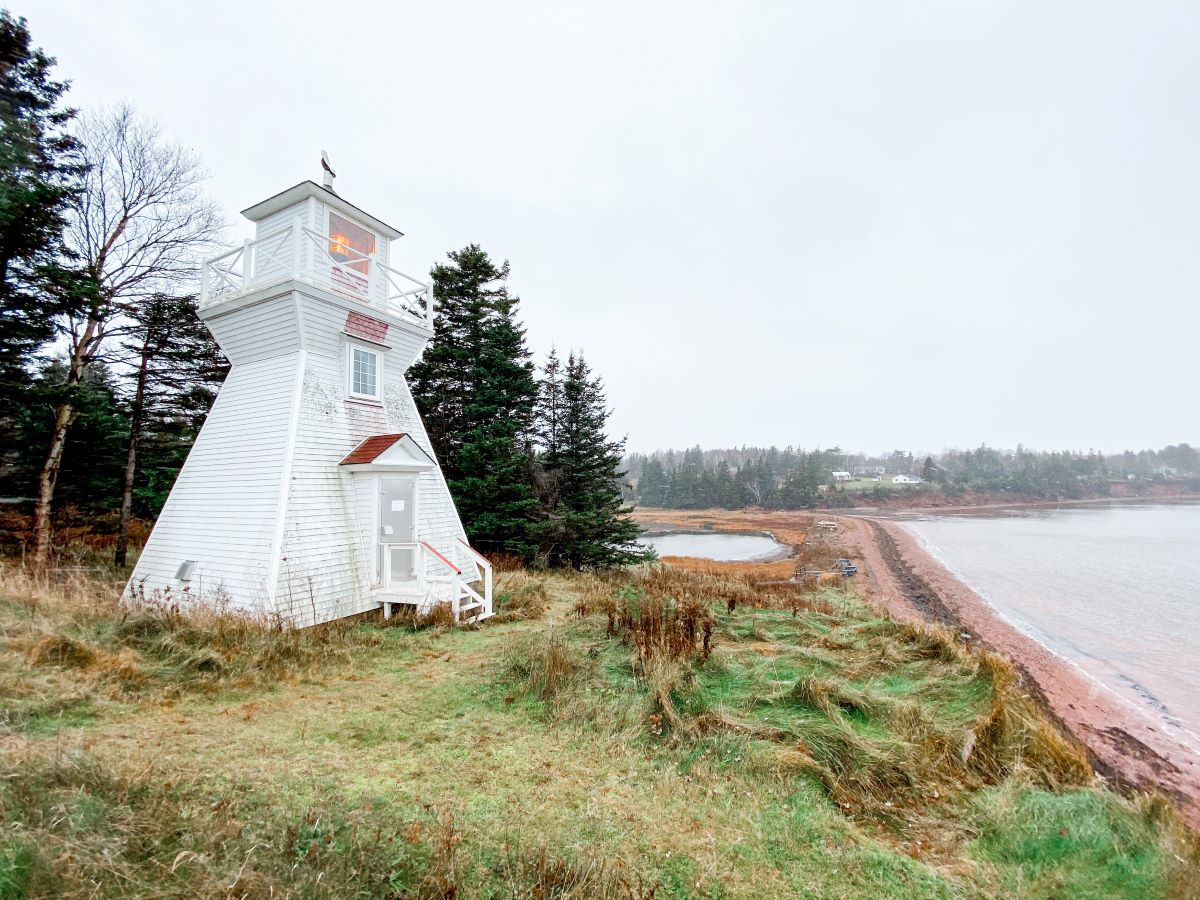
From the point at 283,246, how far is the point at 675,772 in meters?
11.3

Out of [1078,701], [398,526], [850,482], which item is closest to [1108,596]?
[1078,701]

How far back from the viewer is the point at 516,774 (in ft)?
14.2

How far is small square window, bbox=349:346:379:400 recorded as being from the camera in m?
10.3

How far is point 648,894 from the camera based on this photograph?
2.95 metres

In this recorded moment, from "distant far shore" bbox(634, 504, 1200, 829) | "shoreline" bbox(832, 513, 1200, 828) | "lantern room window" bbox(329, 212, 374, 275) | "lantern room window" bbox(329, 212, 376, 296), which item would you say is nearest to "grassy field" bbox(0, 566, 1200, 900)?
"shoreline" bbox(832, 513, 1200, 828)

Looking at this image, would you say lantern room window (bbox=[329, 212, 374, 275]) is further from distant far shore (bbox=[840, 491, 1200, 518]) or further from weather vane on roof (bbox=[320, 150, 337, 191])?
distant far shore (bbox=[840, 491, 1200, 518])

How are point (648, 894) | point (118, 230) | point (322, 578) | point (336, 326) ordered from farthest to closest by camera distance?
point (118, 230) < point (336, 326) < point (322, 578) < point (648, 894)

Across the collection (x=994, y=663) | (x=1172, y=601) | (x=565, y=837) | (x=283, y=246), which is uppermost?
(x=283, y=246)

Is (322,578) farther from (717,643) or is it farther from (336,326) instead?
(717,643)

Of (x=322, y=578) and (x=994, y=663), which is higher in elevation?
(x=322, y=578)

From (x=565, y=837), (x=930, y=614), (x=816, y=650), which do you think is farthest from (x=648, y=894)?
(x=930, y=614)

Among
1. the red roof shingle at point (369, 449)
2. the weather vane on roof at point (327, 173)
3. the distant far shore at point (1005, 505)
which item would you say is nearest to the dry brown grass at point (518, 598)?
the red roof shingle at point (369, 449)

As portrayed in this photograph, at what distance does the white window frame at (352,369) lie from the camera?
10.1m

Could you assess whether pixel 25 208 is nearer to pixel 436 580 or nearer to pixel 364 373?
pixel 364 373
